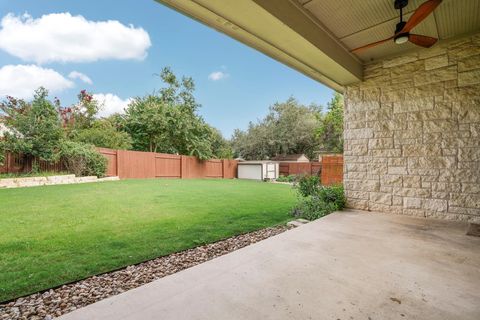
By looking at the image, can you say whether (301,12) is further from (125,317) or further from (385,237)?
(125,317)

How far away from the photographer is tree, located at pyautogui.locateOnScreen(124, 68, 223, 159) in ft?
51.1

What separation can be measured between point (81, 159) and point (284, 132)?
58.8 feet

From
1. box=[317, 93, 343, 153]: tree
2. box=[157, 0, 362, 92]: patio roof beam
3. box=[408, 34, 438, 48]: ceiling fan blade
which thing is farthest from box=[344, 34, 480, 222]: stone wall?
box=[317, 93, 343, 153]: tree

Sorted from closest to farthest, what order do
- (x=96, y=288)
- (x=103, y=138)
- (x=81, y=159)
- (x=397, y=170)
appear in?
(x=96, y=288) < (x=397, y=170) < (x=81, y=159) < (x=103, y=138)

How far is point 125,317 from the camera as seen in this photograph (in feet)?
4.33

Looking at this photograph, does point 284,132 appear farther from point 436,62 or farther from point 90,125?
point 436,62

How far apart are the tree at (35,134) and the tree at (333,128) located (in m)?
14.2

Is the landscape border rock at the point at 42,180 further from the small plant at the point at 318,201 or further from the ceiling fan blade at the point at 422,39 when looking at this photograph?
the ceiling fan blade at the point at 422,39

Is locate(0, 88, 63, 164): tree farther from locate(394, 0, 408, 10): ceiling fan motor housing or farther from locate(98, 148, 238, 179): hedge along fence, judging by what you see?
locate(394, 0, 408, 10): ceiling fan motor housing

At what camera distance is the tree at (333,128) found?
14.9 m

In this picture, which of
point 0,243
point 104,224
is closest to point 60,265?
point 0,243

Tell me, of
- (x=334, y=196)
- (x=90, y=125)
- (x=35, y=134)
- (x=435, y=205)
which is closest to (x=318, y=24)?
(x=334, y=196)

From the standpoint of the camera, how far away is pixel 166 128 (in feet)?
51.5

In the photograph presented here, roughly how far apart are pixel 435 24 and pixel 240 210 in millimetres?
4122
